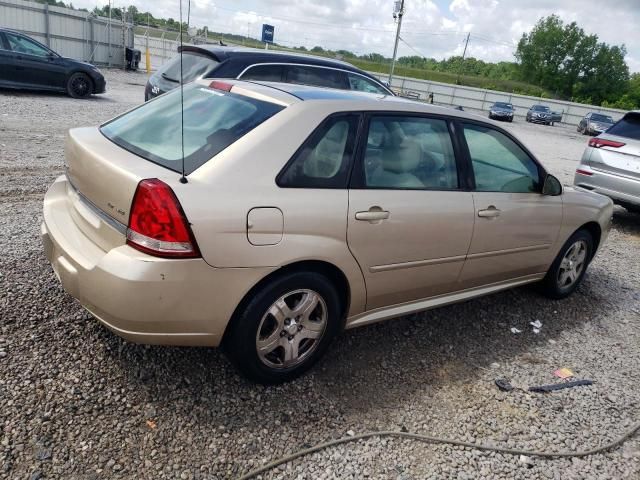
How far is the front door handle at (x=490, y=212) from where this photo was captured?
3.57 m

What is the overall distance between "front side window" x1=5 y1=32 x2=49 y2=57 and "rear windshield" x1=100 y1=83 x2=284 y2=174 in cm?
1152

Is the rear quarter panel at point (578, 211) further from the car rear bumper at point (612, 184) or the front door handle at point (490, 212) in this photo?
the car rear bumper at point (612, 184)

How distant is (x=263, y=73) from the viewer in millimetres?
7828

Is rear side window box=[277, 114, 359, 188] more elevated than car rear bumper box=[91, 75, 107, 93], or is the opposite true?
rear side window box=[277, 114, 359, 188]

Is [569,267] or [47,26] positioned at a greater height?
[47,26]

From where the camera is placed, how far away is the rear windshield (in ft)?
8.95

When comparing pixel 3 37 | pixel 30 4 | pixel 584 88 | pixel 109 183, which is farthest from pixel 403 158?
pixel 584 88

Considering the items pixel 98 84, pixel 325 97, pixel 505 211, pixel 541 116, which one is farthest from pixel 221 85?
pixel 541 116

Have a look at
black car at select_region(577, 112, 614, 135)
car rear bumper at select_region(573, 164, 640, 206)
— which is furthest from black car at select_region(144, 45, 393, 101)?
black car at select_region(577, 112, 614, 135)

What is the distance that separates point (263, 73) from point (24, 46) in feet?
27.2

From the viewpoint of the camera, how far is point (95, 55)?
77.3ft

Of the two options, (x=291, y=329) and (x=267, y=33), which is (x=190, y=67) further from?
(x=267, y=33)

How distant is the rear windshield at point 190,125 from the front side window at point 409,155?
25.3 inches

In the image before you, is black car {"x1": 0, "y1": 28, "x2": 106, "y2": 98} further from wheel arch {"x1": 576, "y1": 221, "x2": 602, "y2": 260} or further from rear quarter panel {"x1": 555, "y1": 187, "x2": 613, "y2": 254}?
wheel arch {"x1": 576, "y1": 221, "x2": 602, "y2": 260}
